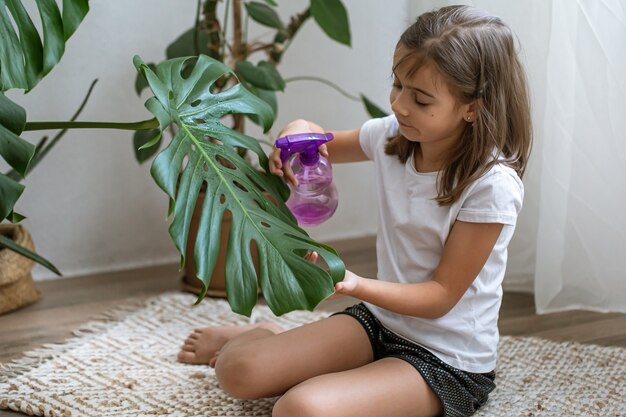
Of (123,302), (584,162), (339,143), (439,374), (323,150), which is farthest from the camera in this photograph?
(123,302)

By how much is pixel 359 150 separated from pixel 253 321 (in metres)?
0.55

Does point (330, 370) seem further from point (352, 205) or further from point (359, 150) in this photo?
point (352, 205)

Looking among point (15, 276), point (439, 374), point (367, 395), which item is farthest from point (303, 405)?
point (15, 276)

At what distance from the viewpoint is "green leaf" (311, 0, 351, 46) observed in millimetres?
2109

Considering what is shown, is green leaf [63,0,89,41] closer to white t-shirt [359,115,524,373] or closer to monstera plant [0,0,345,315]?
monstera plant [0,0,345,315]

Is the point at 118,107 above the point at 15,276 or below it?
above

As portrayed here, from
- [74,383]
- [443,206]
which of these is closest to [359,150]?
[443,206]

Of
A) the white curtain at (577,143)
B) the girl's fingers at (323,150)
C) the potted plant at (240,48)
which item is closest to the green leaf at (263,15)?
the potted plant at (240,48)

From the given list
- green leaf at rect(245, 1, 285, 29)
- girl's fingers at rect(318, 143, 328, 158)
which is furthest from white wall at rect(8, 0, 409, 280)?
girl's fingers at rect(318, 143, 328, 158)

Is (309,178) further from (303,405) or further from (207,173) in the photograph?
(303,405)

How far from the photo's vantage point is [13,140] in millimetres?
1453

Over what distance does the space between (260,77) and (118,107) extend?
20.5 inches

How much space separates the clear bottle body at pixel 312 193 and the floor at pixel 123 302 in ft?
1.89

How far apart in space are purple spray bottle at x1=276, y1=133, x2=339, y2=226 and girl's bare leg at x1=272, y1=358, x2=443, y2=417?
0.29m
